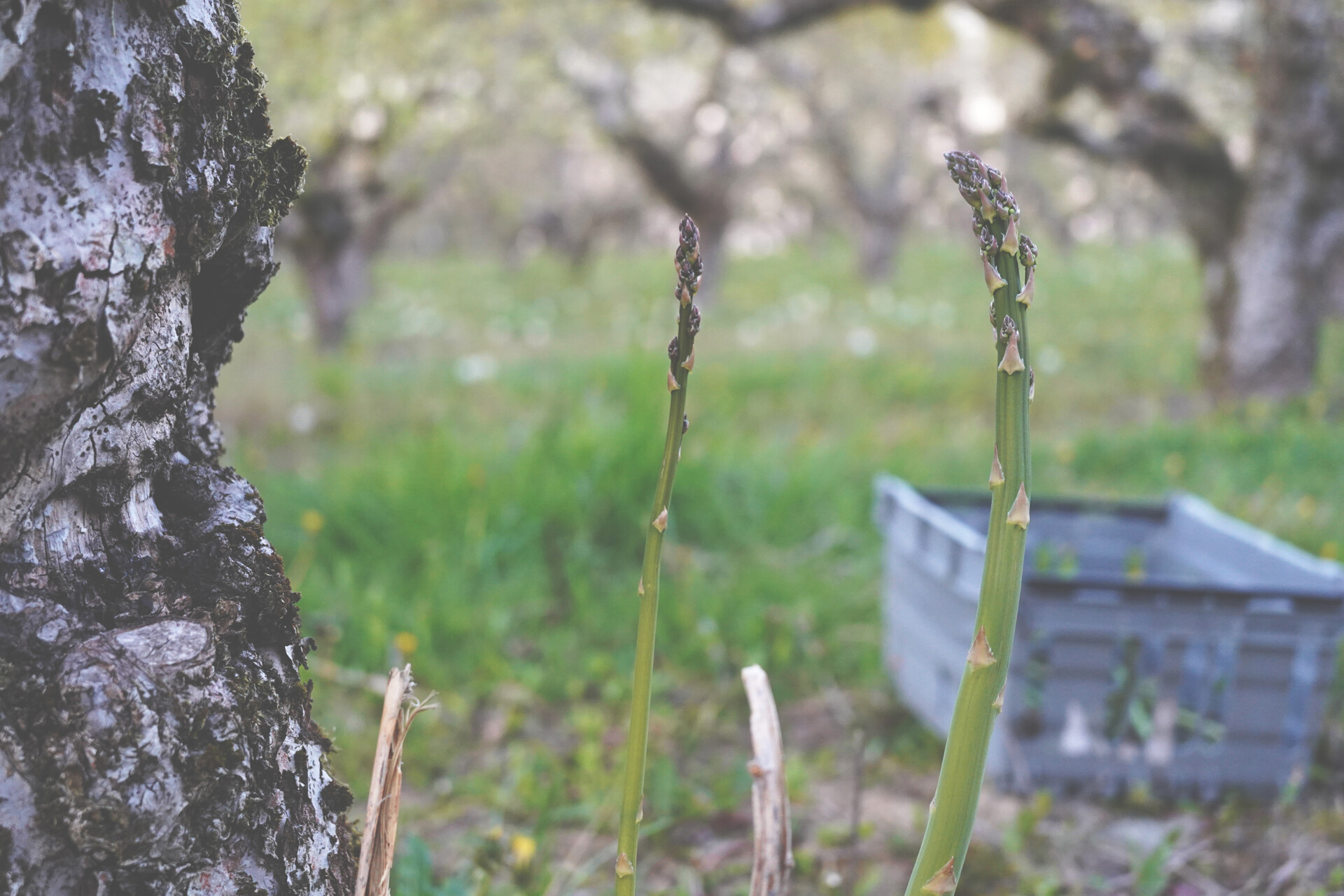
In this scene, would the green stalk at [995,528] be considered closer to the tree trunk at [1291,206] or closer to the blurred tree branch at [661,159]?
the tree trunk at [1291,206]

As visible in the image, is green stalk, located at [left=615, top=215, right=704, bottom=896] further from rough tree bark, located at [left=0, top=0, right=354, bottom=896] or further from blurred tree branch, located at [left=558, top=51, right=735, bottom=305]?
blurred tree branch, located at [left=558, top=51, right=735, bottom=305]

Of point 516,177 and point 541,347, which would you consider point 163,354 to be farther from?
point 516,177

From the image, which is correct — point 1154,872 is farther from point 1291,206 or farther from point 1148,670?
point 1291,206

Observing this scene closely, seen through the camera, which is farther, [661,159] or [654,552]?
[661,159]

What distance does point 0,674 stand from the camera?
870 mm

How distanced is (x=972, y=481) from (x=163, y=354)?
408 cm

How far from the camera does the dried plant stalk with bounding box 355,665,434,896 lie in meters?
1.08

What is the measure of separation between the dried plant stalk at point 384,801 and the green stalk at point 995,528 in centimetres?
55

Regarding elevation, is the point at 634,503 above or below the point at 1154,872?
above

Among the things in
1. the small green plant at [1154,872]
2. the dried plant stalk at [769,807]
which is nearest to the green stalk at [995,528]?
the dried plant stalk at [769,807]

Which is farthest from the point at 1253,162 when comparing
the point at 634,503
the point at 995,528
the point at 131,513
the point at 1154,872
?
the point at 131,513

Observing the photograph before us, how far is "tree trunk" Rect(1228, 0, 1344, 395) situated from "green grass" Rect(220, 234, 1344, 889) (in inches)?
15.8

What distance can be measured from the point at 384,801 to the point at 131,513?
0.40 metres

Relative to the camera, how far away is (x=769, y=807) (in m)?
1.18
